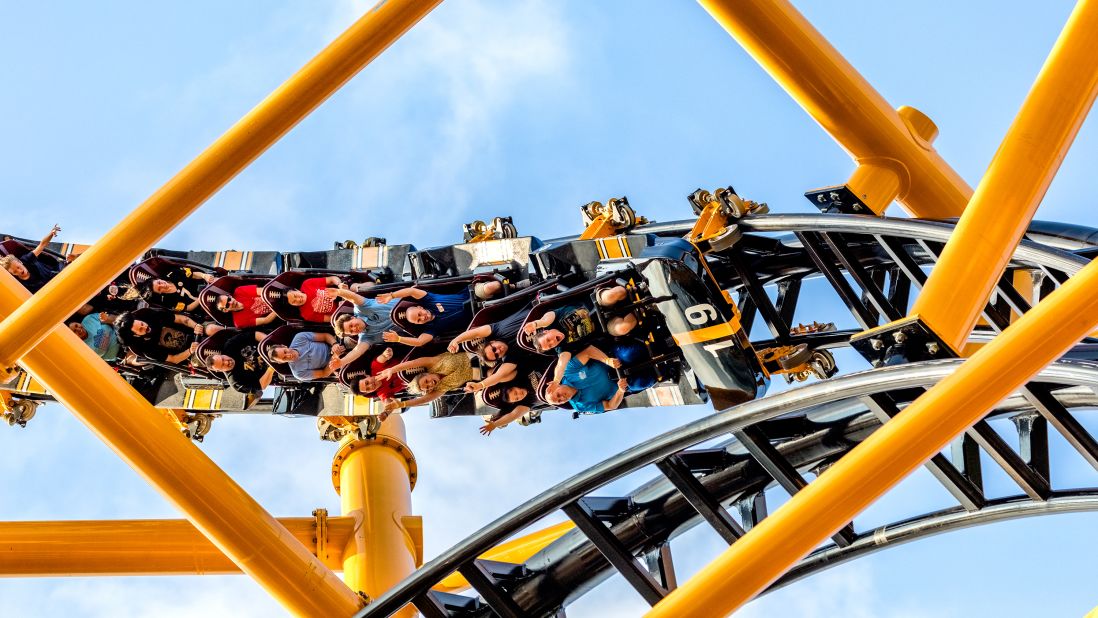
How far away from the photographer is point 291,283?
11.7 metres

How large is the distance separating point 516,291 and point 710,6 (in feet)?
9.41

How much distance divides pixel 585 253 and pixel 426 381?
153 cm

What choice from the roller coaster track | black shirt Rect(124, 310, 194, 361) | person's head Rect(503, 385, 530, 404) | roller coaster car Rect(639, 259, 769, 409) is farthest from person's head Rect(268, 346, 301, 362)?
roller coaster car Rect(639, 259, 769, 409)

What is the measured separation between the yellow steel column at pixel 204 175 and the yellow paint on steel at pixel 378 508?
14.0 feet

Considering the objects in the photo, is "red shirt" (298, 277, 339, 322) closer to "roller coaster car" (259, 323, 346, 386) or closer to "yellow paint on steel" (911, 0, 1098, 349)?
"roller coaster car" (259, 323, 346, 386)

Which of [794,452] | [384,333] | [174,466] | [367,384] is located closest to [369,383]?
[367,384]

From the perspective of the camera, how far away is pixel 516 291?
10.8 metres

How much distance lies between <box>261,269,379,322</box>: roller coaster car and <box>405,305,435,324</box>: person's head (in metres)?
0.92

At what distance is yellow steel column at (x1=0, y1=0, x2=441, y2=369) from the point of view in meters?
7.38

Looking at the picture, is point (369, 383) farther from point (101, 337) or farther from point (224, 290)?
point (101, 337)

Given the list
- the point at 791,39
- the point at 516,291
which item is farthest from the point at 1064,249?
the point at 516,291

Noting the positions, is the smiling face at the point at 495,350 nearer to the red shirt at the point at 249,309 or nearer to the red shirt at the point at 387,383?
the red shirt at the point at 387,383

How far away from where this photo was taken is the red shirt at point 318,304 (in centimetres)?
1152

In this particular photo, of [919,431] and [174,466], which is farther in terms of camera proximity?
[174,466]
